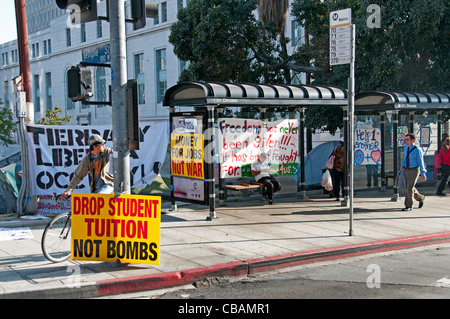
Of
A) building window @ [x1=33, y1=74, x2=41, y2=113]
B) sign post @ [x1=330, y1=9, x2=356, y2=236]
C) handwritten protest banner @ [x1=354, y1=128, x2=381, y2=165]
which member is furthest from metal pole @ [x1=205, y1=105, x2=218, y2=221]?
building window @ [x1=33, y1=74, x2=41, y2=113]

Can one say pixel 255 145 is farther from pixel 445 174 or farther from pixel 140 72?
pixel 140 72

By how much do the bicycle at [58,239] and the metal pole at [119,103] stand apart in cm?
99

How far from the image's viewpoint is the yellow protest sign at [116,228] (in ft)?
23.7

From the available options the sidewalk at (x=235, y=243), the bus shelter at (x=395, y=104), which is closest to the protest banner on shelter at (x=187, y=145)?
the sidewalk at (x=235, y=243)

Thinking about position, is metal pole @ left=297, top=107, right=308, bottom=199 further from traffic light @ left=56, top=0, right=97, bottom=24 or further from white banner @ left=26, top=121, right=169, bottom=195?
traffic light @ left=56, top=0, right=97, bottom=24

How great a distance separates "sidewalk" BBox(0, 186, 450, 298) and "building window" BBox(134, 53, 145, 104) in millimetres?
37242

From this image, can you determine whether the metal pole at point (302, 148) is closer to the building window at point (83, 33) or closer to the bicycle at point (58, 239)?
the bicycle at point (58, 239)

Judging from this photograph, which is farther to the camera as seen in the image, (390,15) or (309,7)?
(309,7)

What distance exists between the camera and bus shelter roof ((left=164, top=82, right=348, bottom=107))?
35.7ft

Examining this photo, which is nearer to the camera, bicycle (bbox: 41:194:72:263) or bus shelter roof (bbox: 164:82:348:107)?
bicycle (bbox: 41:194:72:263)

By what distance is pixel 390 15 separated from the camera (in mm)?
16875

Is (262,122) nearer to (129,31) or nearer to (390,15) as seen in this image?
(390,15)

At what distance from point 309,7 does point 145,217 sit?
1450 cm

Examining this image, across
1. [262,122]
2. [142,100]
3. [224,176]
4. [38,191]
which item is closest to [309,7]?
[262,122]
